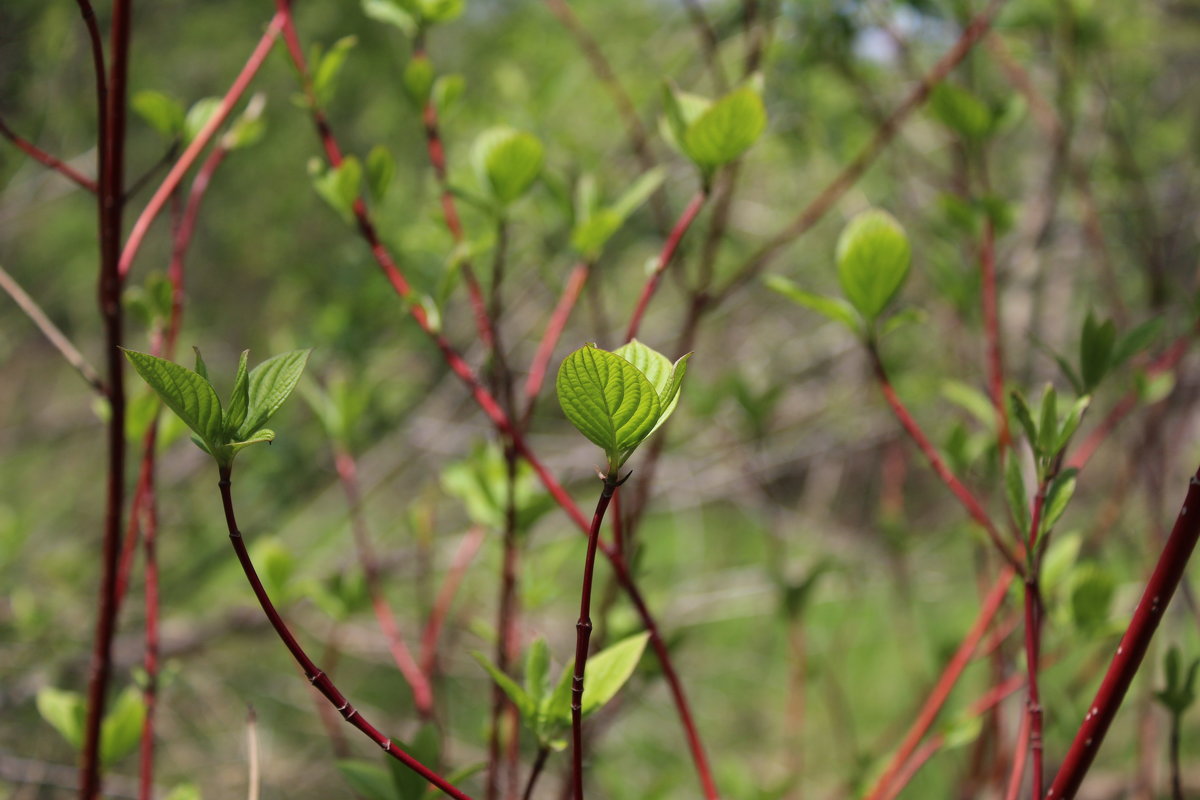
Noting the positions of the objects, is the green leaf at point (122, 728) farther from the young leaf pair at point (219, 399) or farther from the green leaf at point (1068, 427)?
the green leaf at point (1068, 427)

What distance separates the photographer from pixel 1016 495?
1.30 ft

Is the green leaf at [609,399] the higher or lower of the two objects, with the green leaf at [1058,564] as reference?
higher

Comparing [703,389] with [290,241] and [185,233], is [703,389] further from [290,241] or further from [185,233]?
[290,241]

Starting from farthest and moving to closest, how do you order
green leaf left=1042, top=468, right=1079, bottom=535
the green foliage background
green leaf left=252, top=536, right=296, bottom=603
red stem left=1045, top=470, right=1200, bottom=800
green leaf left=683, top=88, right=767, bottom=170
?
the green foliage background
green leaf left=252, top=536, right=296, bottom=603
green leaf left=683, top=88, right=767, bottom=170
green leaf left=1042, top=468, right=1079, bottom=535
red stem left=1045, top=470, right=1200, bottom=800

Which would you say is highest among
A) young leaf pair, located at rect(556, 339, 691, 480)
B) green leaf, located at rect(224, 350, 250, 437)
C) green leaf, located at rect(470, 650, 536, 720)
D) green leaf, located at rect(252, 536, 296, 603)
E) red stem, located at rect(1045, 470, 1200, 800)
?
green leaf, located at rect(252, 536, 296, 603)

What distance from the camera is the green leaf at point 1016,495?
0.39m

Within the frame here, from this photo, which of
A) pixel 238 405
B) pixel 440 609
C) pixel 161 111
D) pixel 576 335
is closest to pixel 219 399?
pixel 238 405

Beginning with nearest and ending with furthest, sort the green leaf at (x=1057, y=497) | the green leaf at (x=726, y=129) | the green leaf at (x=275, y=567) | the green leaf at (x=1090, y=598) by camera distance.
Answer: the green leaf at (x=1057, y=497) → the green leaf at (x=726, y=129) → the green leaf at (x=1090, y=598) → the green leaf at (x=275, y=567)

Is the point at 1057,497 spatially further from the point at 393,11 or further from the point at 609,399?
the point at 393,11

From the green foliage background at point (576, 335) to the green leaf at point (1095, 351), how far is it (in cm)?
28

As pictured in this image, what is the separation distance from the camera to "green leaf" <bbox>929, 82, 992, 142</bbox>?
67 centimetres

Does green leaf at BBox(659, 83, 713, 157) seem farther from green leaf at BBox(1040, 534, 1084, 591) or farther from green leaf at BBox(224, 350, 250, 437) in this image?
green leaf at BBox(1040, 534, 1084, 591)

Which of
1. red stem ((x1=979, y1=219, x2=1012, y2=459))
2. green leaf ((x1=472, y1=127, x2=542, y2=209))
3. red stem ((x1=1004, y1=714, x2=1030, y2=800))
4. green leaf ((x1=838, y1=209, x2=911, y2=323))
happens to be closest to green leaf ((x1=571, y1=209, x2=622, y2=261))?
green leaf ((x1=472, y1=127, x2=542, y2=209))

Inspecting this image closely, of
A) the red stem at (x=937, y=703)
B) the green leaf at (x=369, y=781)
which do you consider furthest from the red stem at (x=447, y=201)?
the red stem at (x=937, y=703)
